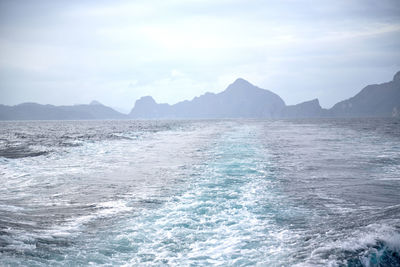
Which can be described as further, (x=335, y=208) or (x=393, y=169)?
(x=393, y=169)

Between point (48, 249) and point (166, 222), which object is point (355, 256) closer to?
point (166, 222)

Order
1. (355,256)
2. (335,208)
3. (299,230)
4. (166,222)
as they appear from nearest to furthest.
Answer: (355,256) → (299,230) → (166,222) → (335,208)

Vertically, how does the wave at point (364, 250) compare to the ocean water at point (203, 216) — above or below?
above

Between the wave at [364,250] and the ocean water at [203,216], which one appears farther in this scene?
the ocean water at [203,216]

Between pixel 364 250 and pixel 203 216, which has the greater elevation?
pixel 364 250

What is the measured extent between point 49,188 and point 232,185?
749 centimetres

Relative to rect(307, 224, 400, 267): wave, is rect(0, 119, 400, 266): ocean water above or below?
below

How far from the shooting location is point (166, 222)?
325 inches

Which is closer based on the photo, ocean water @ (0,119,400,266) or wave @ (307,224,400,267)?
wave @ (307,224,400,267)

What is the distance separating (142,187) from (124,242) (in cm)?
600

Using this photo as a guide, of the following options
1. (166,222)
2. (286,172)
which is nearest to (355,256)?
(166,222)

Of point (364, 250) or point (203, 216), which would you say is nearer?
point (364, 250)

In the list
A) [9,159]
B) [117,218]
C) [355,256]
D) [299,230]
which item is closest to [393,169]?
[299,230]

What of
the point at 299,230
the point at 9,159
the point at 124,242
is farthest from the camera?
the point at 9,159
